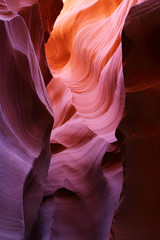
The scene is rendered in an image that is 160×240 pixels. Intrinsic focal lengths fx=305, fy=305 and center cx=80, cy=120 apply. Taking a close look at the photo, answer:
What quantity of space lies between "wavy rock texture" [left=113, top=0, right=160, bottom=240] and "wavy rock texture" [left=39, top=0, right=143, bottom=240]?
0.41 m

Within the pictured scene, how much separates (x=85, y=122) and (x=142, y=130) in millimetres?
1013

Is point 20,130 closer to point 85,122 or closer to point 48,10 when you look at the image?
point 85,122

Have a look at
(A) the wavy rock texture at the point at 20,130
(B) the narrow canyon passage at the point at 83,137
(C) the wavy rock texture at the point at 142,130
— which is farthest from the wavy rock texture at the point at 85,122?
(C) the wavy rock texture at the point at 142,130

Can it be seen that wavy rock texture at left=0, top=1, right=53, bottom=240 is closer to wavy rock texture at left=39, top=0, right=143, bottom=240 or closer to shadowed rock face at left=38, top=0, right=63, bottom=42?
wavy rock texture at left=39, top=0, right=143, bottom=240

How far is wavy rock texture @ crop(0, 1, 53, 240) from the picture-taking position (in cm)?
105

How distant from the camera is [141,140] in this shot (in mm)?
1103

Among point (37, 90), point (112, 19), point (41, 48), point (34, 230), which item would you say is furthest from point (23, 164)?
point (112, 19)

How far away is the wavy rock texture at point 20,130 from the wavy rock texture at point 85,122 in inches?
10.8

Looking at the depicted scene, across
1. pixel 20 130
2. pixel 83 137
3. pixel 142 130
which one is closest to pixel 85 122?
pixel 83 137

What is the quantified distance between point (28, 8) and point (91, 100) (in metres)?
0.85

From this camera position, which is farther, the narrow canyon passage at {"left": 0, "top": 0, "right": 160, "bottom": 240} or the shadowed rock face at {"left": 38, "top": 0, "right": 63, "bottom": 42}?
the shadowed rock face at {"left": 38, "top": 0, "right": 63, "bottom": 42}

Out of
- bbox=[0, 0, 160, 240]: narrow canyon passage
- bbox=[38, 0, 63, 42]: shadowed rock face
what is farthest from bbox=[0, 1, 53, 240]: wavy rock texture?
bbox=[38, 0, 63, 42]: shadowed rock face

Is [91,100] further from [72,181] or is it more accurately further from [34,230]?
[34,230]

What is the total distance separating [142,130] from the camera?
3.63ft
